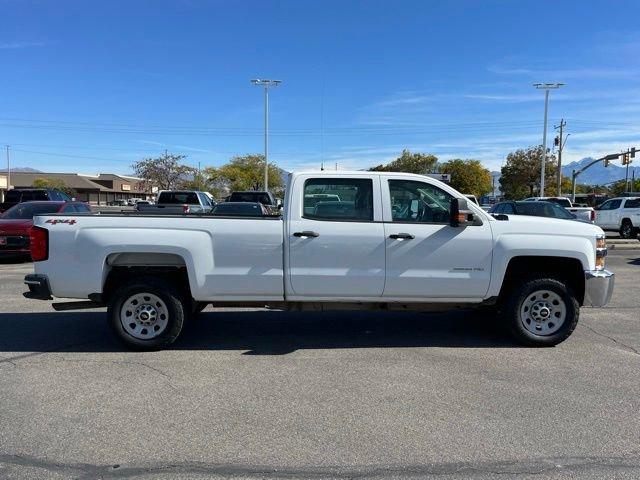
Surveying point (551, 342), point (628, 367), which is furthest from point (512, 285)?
point (628, 367)

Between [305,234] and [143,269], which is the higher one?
[305,234]

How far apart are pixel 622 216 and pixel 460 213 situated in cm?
1999

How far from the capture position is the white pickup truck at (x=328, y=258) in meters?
5.71

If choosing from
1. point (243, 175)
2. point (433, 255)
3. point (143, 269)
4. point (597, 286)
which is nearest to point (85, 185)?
point (243, 175)

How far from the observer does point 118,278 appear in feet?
19.8

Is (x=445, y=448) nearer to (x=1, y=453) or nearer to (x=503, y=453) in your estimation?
(x=503, y=453)

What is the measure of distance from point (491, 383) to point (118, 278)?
13.4 ft

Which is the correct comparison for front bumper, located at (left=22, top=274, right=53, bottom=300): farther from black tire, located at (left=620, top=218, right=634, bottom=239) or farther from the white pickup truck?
black tire, located at (left=620, top=218, right=634, bottom=239)

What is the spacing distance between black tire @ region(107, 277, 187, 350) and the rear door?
125cm

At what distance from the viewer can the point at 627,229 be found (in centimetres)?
2231

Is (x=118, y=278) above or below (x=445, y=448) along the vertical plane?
above

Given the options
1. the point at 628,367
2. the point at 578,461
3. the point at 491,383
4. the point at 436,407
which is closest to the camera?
the point at 578,461

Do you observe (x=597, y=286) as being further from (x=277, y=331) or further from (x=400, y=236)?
(x=277, y=331)

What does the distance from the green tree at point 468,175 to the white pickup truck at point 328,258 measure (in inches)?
2806
